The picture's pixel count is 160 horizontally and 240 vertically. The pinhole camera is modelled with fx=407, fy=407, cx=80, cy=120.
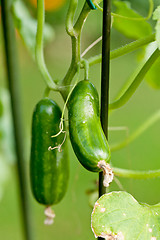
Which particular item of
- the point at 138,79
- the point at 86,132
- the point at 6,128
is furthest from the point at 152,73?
the point at 6,128

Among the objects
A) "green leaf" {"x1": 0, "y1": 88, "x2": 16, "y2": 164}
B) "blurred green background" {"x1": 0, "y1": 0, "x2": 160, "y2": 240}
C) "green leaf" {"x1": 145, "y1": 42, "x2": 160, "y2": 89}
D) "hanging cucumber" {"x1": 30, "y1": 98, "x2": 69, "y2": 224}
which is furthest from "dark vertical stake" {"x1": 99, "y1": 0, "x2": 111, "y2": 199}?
"blurred green background" {"x1": 0, "y1": 0, "x2": 160, "y2": 240}

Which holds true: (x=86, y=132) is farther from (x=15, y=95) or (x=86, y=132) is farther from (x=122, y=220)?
(x=15, y=95)

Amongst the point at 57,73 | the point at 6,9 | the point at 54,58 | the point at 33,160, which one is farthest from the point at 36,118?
the point at 54,58

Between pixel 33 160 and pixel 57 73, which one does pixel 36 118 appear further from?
pixel 57 73

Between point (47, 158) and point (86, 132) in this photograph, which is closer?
point (86, 132)

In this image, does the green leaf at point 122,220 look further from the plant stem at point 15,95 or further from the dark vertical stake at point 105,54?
the plant stem at point 15,95
